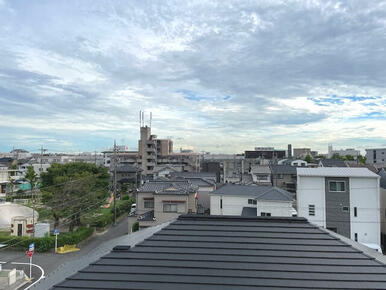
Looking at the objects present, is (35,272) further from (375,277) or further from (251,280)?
(375,277)

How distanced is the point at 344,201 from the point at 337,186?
4.21ft

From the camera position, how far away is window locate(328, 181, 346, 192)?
2163cm

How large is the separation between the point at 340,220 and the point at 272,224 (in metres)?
17.0

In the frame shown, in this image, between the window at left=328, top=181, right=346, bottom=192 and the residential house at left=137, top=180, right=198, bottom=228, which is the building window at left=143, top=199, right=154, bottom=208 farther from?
the window at left=328, top=181, right=346, bottom=192

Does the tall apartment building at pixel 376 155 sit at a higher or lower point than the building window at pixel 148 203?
higher

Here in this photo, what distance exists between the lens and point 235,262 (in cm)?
583

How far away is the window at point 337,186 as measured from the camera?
2163cm

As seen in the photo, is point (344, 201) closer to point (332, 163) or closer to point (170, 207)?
point (170, 207)

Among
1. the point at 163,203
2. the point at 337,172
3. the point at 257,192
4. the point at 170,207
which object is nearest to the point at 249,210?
the point at 257,192

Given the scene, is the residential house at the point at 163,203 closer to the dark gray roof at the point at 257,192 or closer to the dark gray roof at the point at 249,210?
the dark gray roof at the point at 257,192

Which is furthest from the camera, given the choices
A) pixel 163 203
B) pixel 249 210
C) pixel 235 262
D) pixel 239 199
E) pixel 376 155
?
pixel 376 155

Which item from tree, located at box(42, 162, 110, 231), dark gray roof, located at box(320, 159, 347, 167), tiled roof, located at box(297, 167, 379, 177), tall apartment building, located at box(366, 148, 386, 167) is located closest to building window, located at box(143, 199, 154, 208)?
tree, located at box(42, 162, 110, 231)

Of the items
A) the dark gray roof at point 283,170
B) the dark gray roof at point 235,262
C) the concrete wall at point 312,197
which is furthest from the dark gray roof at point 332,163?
the dark gray roof at point 235,262

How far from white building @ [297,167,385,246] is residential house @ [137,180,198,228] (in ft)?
32.0
